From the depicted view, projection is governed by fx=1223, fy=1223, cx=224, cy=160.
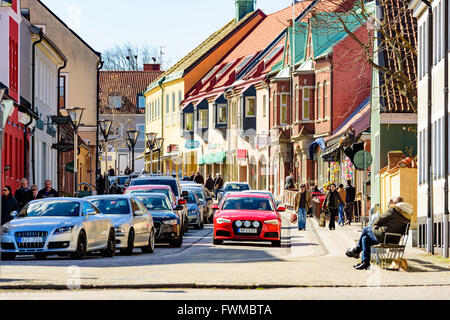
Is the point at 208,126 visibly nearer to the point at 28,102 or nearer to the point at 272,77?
the point at 272,77

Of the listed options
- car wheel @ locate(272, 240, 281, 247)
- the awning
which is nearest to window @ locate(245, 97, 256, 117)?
the awning

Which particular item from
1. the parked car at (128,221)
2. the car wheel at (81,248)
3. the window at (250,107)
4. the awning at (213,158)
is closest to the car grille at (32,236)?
the car wheel at (81,248)

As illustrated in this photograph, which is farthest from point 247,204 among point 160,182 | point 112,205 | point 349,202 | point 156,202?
point 349,202

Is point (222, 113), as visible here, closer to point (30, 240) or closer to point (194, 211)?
point (194, 211)

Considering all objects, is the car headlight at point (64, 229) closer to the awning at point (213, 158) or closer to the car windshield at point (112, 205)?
the car windshield at point (112, 205)

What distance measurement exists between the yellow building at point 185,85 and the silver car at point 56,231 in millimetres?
72004

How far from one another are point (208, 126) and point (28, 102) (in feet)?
157

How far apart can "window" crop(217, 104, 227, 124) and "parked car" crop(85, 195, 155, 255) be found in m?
61.6

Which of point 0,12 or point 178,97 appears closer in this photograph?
point 0,12

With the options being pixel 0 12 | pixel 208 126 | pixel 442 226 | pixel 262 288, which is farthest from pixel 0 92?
pixel 208 126

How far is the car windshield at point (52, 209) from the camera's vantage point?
25.4 metres

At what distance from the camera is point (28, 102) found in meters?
48.2

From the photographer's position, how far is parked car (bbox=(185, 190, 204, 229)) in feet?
141

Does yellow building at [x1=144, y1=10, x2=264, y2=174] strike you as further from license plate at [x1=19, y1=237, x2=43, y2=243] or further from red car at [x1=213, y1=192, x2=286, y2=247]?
license plate at [x1=19, y1=237, x2=43, y2=243]
